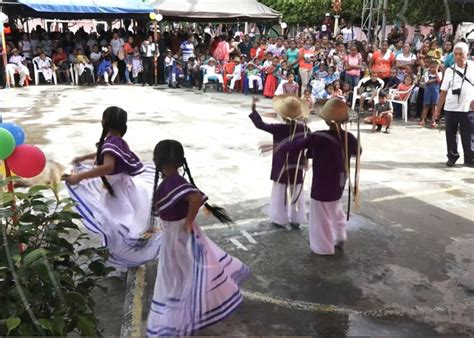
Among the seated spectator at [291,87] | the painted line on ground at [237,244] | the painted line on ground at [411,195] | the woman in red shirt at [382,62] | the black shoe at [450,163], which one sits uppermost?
the woman in red shirt at [382,62]

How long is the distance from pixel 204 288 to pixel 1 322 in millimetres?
1055

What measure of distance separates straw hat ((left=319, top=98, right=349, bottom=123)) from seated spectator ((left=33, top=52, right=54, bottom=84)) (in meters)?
14.2

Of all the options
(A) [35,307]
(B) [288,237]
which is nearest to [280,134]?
(B) [288,237]

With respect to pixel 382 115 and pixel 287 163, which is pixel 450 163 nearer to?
pixel 382 115

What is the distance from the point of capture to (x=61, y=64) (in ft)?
55.5

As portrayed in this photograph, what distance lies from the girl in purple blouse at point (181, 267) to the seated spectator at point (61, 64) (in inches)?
597

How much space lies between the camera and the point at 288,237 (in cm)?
483

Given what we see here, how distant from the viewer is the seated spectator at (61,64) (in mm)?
16953

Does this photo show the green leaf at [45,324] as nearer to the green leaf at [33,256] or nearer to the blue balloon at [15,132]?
the green leaf at [33,256]

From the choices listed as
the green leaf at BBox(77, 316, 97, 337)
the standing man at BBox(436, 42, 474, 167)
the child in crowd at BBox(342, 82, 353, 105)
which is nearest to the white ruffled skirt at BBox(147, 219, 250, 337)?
the green leaf at BBox(77, 316, 97, 337)

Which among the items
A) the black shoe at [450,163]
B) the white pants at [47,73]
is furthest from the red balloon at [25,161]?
the white pants at [47,73]

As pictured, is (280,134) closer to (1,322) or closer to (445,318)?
(445,318)

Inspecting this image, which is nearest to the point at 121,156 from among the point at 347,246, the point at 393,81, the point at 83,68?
the point at 347,246

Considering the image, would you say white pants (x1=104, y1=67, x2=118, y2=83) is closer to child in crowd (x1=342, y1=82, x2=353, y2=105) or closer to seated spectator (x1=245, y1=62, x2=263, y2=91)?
seated spectator (x1=245, y1=62, x2=263, y2=91)
